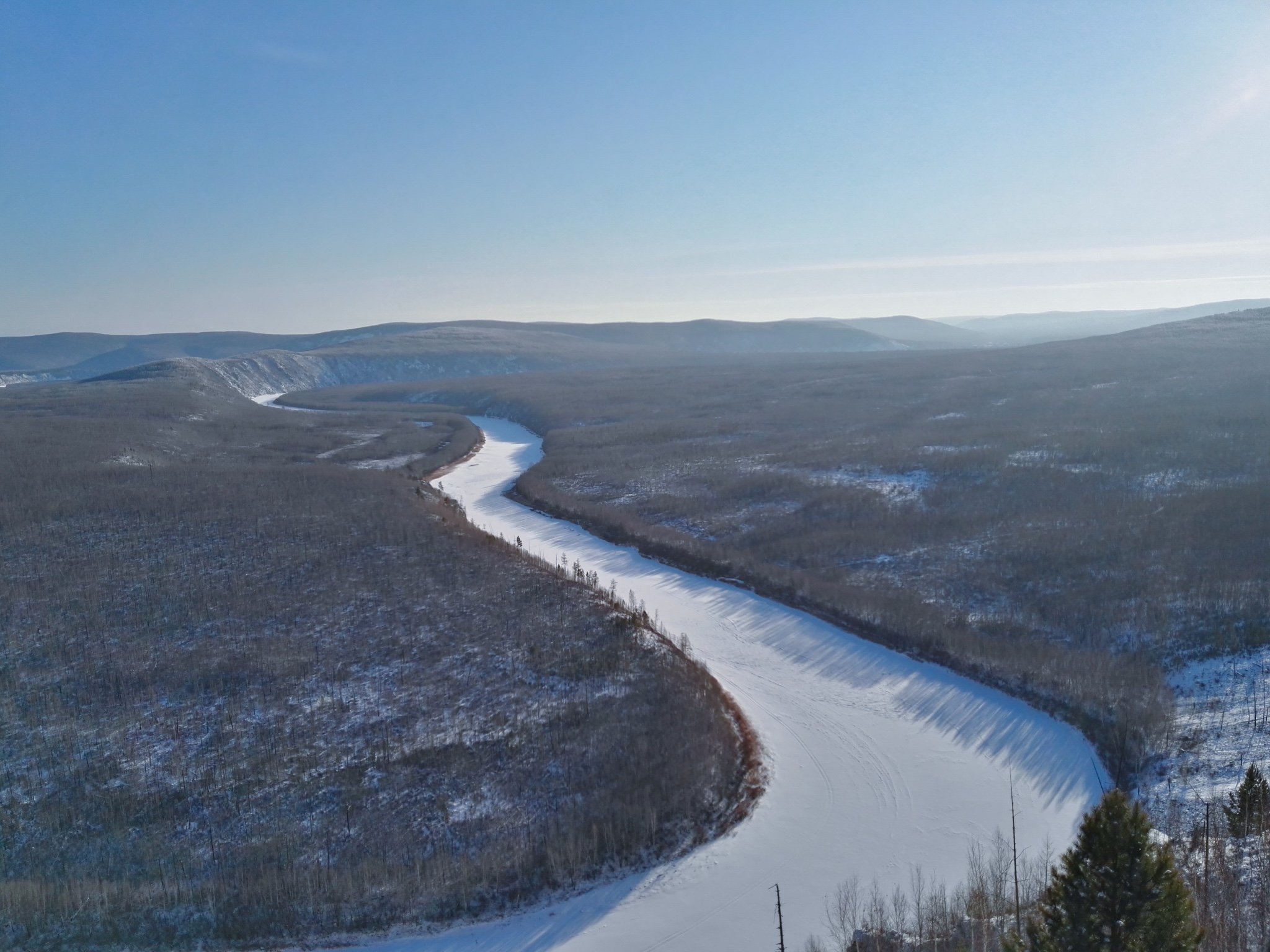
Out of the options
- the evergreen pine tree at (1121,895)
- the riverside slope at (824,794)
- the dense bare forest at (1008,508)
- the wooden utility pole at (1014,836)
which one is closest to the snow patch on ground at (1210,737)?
the dense bare forest at (1008,508)

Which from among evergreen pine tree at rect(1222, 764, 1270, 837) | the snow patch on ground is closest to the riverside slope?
the snow patch on ground

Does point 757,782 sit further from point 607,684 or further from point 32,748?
point 32,748

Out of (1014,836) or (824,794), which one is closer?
(1014,836)

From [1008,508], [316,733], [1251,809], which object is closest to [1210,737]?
[1251,809]

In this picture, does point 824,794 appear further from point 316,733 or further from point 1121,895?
point 316,733

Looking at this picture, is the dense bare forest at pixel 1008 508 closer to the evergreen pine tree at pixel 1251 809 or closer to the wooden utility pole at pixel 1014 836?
the wooden utility pole at pixel 1014 836

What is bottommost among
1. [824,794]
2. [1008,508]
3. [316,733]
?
[824,794]

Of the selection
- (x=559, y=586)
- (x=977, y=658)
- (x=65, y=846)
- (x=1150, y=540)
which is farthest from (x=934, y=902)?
(x=1150, y=540)
